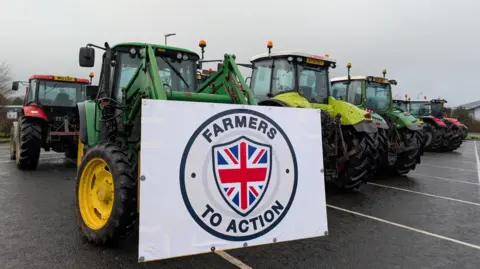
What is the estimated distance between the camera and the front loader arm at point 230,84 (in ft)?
14.4

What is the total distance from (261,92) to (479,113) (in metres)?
73.4

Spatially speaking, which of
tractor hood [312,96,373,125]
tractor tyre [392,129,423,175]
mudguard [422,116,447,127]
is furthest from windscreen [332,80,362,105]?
mudguard [422,116,447,127]

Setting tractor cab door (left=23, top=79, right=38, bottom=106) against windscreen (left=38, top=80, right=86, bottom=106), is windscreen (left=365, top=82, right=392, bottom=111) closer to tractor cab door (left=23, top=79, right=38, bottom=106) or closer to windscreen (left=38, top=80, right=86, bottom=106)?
windscreen (left=38, top=80, right=86, bottom=106)

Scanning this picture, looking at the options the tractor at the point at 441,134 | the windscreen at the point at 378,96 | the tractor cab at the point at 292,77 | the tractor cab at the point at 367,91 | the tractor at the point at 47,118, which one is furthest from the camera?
the tractor at the point at 441,134

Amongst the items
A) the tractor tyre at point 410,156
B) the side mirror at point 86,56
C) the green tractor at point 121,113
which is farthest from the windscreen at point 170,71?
the tractor tyre at point 410,156

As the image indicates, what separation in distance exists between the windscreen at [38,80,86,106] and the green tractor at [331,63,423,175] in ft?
24.5

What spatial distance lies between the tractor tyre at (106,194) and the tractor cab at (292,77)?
403 centimetres

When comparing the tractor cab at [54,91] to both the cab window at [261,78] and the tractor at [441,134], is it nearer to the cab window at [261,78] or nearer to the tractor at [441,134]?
the cab window at [261,78]

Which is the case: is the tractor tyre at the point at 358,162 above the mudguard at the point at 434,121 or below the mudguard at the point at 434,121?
below

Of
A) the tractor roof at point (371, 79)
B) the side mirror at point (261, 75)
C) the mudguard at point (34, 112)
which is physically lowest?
the mudguard at point (34, 112)

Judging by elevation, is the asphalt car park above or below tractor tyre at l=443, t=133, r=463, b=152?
below

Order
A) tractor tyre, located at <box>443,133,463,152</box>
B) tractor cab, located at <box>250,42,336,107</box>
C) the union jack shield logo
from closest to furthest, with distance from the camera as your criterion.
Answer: the union jack shield logo
tractor cab, located at <box>250,42,336,107</box>
tractor tyre, located at <box>443,133,463,152</box>

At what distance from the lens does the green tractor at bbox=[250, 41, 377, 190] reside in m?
7.04

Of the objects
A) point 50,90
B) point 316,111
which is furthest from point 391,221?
point 50,90
